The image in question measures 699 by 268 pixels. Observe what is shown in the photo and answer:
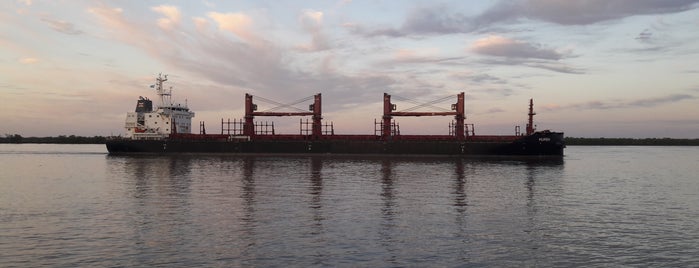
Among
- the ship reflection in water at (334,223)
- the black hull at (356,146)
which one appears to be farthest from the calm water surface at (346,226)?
the black hull at (356,146)

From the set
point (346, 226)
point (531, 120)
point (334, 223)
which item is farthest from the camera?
point (531, 120)

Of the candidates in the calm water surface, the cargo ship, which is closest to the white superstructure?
the cargo ship

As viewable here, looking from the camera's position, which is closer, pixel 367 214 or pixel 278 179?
pixel 367 214

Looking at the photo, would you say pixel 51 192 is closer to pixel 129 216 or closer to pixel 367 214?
pixel 129 216

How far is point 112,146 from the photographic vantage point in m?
70.5

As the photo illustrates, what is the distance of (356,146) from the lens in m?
64.8

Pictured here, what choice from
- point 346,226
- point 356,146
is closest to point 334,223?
point 346,226

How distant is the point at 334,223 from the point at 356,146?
161 ft

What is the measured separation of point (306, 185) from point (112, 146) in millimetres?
53559

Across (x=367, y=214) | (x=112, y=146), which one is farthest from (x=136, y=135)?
(x=367, y=214)

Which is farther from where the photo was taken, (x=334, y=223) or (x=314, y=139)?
(x=314, y=139)

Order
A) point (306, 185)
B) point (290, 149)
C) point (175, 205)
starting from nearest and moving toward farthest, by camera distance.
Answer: point (175, 205)
point (306, 185)
point (290, 149)

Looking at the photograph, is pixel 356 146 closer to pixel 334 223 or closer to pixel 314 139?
pixel 314 139

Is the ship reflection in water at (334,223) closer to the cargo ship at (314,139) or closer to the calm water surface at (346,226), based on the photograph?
the calm water surface at (346,226)
